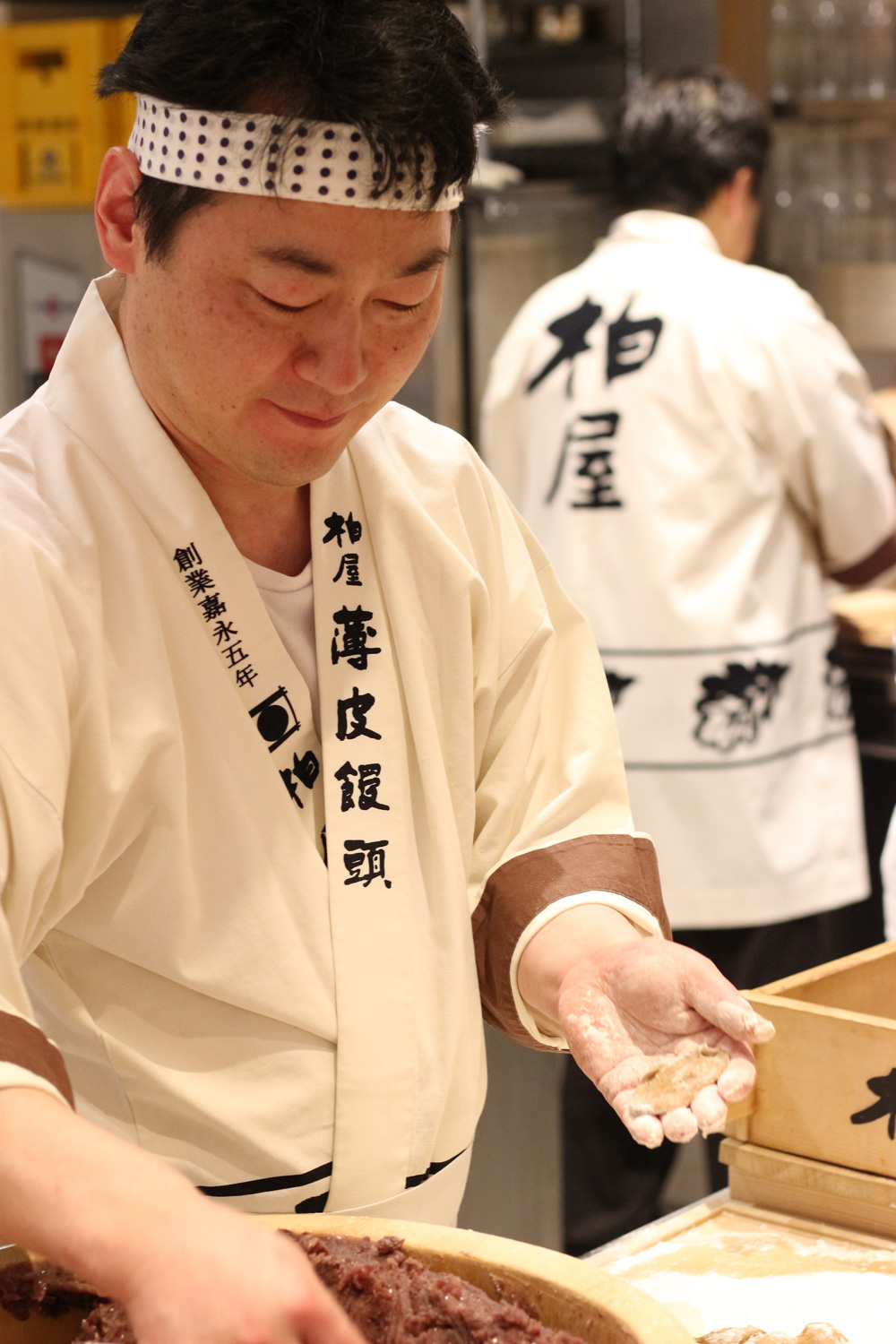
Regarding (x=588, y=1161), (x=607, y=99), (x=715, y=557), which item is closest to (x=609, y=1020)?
(x=715, y=557)

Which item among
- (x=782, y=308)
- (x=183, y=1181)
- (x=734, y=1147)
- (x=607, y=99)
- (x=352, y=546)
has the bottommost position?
(x=734, y=1147)

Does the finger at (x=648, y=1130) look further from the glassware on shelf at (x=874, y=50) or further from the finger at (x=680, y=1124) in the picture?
the glassware on shelf at (x=874, y=50)

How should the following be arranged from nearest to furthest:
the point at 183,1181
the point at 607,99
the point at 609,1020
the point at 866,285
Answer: the point at 183,1181 → the point at 609,1020 → the point at 866,285 → the point at 607,99

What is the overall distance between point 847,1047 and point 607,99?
3882mm

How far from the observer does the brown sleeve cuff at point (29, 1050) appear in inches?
41.1

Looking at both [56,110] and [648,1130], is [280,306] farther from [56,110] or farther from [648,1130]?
[56,110]

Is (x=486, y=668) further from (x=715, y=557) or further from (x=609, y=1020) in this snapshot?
(x=715, y=557)

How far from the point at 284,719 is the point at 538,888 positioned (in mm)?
284

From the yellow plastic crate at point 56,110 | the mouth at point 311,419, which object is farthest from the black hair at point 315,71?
the yellow plastic crate at point 56,110

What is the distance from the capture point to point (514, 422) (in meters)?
3.25

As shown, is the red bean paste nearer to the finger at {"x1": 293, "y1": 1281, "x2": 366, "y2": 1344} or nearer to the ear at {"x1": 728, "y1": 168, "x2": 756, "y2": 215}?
the finger at {"x1": 293, "y1": 1281, "x2": 366, "y2": 1344}

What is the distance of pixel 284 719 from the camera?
131cm

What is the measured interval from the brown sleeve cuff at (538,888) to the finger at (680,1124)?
0.91 ft

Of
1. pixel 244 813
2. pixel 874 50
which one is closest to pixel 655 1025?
pixel 244 813
